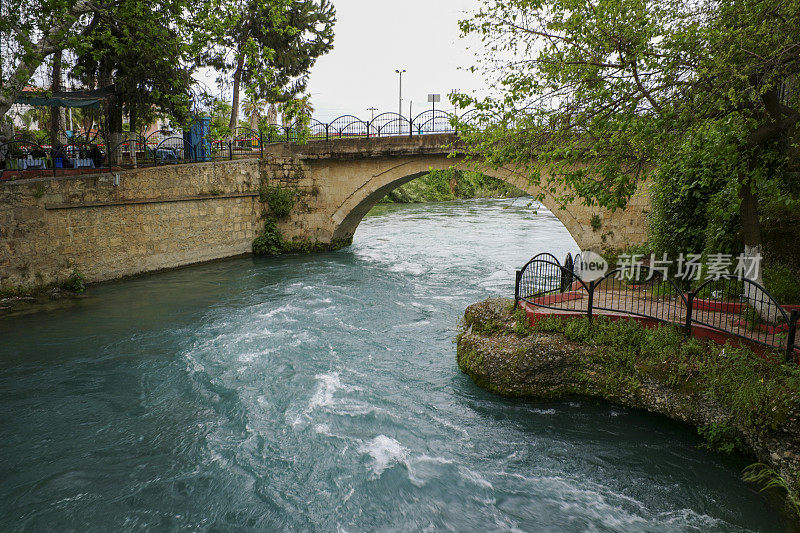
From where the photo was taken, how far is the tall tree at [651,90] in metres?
6.13

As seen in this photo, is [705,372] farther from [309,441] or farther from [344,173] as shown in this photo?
[344,173]

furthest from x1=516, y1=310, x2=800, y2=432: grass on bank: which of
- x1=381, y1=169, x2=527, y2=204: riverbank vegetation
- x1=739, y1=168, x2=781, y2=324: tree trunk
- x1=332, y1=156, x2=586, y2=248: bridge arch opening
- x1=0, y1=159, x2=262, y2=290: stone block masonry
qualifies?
x1=381, y1=169, x2=527, y2=204: riverbank vegetation

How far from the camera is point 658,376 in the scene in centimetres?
665

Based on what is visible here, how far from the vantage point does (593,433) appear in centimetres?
659

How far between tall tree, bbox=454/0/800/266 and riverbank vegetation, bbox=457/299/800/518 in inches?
72.6

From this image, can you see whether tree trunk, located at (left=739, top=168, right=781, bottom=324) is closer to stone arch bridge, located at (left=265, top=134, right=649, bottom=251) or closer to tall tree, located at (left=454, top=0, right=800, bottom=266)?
tall tree, located at (left=454, top=0, right=800, bottom=266)

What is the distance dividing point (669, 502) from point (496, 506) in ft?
5.75

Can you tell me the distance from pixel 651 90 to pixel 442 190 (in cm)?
3510

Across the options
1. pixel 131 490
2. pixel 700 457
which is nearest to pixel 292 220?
pixel 131 490

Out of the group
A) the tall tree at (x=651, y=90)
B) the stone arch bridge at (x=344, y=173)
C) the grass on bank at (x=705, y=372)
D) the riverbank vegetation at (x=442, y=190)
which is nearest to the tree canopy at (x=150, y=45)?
the stone arch bridge at (x=344, y=173)

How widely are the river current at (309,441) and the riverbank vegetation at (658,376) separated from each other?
261mm

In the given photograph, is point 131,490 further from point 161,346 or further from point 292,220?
point 292,220

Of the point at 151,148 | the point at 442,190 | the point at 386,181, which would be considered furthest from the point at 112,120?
the point at 442,190

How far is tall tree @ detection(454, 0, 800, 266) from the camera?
6129mm
